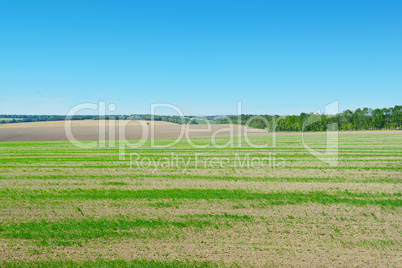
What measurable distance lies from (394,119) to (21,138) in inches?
5686

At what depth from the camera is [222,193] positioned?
519 inches

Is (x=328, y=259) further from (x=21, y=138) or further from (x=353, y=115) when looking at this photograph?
(x=353, y=115)

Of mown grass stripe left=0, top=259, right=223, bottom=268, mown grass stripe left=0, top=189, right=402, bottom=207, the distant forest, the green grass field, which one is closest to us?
mown grass stripe left=0, top=259, right=223, bottom=268

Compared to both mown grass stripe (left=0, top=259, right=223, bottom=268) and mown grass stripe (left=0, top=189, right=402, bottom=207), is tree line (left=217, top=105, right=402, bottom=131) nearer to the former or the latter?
mown grass stripe (left=0, top=189, right=402, bottom=207)

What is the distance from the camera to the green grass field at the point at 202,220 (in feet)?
23.0

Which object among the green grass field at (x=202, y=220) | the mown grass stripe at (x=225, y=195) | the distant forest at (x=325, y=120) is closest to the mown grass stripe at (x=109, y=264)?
the green grass field at (x=202, y=220)

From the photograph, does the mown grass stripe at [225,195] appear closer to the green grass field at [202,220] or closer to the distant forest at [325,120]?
the green grass field at [202,220]

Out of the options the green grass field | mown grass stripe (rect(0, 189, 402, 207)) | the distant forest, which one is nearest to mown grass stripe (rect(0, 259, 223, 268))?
the green grass field

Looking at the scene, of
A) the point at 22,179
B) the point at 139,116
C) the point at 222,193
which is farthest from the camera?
the point at 139,116

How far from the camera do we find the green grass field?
7.01m

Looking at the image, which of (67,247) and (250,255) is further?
(67,247)

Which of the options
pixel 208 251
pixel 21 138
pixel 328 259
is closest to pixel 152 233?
pixel 208 251

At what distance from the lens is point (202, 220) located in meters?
9.51

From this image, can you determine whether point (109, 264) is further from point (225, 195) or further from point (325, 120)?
point (325, 120)
